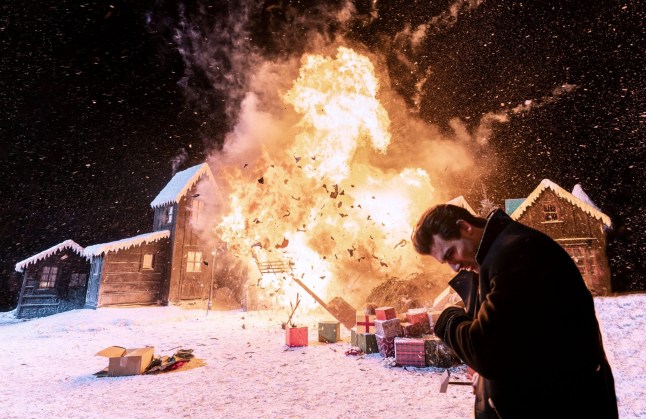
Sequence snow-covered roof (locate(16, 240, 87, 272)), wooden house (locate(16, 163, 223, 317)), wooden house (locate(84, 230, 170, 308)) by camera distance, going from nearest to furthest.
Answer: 1. wooden house (locate(84, 230, 170, 308))
2. wooden house (locate(16, 163, 223, 317))
3. snow-covered roof (locate(16, 240, 87, 272))

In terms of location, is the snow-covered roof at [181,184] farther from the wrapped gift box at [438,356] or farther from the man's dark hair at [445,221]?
the man's dark hair at [445,221]

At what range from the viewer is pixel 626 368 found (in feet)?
24.7

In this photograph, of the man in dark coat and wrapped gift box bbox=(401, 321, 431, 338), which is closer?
the man in dark coat

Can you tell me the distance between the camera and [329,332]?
12242 mm

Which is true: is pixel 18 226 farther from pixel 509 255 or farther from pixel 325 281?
pixel 509 255

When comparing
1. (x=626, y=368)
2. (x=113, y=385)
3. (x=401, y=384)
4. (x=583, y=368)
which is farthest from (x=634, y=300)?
(x=113, y=385)

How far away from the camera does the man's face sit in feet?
7.82

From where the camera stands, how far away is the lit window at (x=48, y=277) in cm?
2477

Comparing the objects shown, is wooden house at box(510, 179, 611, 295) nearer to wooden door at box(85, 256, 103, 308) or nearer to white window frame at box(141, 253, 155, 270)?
white window frame at box(141, 253, 155, 270)

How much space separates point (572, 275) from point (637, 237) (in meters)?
42.5

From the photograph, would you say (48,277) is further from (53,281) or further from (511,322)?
(511,322)

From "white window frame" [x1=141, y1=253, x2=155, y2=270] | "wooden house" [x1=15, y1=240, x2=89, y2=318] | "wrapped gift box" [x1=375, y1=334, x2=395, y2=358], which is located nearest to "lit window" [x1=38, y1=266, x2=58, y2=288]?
"wooden house" [x1=15, y1=240, x2=89, y2=318]

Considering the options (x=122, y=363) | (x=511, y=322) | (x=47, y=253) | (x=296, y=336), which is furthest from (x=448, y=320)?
(x=47, y=253)

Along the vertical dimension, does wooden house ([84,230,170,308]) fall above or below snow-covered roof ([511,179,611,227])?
below
